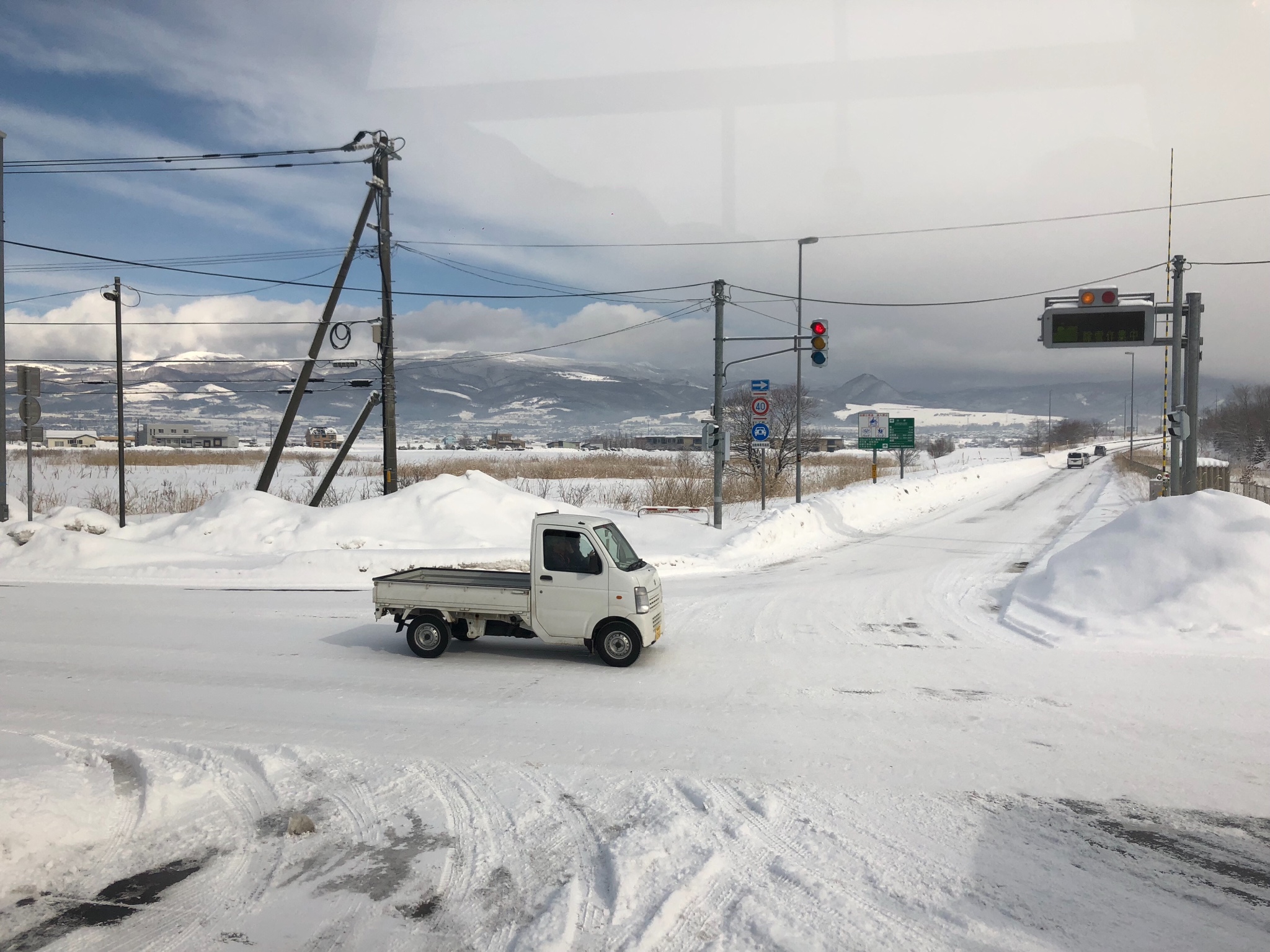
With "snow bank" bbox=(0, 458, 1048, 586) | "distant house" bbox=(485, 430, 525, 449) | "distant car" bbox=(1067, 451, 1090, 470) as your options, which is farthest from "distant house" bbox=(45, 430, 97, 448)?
"distant car" bbox=(1067, 451, 1090, 470)

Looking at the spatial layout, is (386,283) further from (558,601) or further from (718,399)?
(558,601)

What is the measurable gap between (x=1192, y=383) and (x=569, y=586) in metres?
14.6

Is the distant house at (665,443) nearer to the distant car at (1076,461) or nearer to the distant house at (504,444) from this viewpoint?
the distant house at (504,444)

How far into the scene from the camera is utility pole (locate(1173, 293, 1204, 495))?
53.5ft

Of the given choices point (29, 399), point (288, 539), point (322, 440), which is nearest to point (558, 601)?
point (288, 539)

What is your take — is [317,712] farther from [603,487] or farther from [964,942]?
[603,487]

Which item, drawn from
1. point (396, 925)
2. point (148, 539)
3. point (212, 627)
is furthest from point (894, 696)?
point (148, 539)

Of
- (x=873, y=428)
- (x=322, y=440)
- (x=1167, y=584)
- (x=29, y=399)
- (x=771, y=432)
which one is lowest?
(x=1167, y=584)

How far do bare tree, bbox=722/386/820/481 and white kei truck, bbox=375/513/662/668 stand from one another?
92.4 feet

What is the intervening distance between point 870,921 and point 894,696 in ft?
14.3

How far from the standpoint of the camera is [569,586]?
952 cm

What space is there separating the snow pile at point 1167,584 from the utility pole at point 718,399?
1057 cm

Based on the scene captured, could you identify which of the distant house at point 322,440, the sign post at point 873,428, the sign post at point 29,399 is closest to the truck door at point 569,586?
the sign post at point 29,399

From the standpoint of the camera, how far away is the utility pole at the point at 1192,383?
1631 cm
